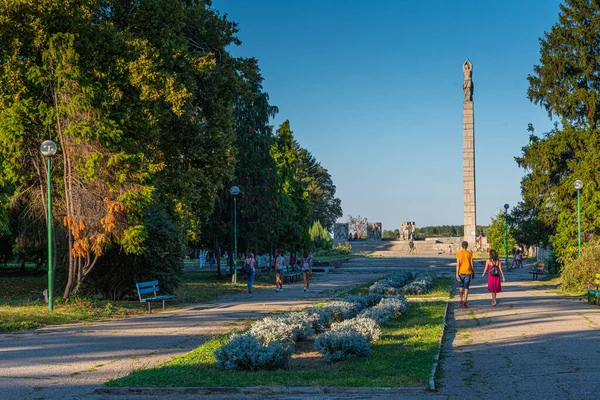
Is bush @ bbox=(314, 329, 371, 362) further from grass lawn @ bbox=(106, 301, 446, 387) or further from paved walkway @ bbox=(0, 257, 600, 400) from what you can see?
paved walkway @ bbox=(0, 257, 600, 400)

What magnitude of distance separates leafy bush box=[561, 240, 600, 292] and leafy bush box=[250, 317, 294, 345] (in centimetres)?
1624

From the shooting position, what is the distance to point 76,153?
20344mm

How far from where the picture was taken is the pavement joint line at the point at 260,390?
329 inches

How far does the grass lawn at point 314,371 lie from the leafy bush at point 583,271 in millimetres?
14255

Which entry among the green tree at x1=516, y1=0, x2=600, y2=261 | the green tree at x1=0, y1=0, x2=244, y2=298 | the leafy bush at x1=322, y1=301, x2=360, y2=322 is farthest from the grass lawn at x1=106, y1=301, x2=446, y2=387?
the green tree at x1=516, y1=0, x2=600, y2=261

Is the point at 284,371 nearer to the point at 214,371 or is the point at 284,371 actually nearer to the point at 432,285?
the point at 214,371

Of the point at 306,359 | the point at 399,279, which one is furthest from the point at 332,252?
the point at 306,359

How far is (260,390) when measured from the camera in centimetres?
841

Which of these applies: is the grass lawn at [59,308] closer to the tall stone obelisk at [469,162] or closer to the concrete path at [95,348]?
the concrete path at [95,348]

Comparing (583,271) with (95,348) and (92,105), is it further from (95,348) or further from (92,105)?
(95,348)

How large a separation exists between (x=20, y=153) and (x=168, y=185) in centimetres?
546

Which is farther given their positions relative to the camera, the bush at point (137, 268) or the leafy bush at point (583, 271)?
the leafy bush at point (583, 271)

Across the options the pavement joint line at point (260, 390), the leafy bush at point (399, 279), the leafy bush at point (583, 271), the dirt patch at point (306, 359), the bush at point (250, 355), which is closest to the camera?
the pavement joint line at point (260, 390)

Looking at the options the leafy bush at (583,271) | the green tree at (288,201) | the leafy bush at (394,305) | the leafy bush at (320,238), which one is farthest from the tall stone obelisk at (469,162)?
the leafy bush at (394,305)
